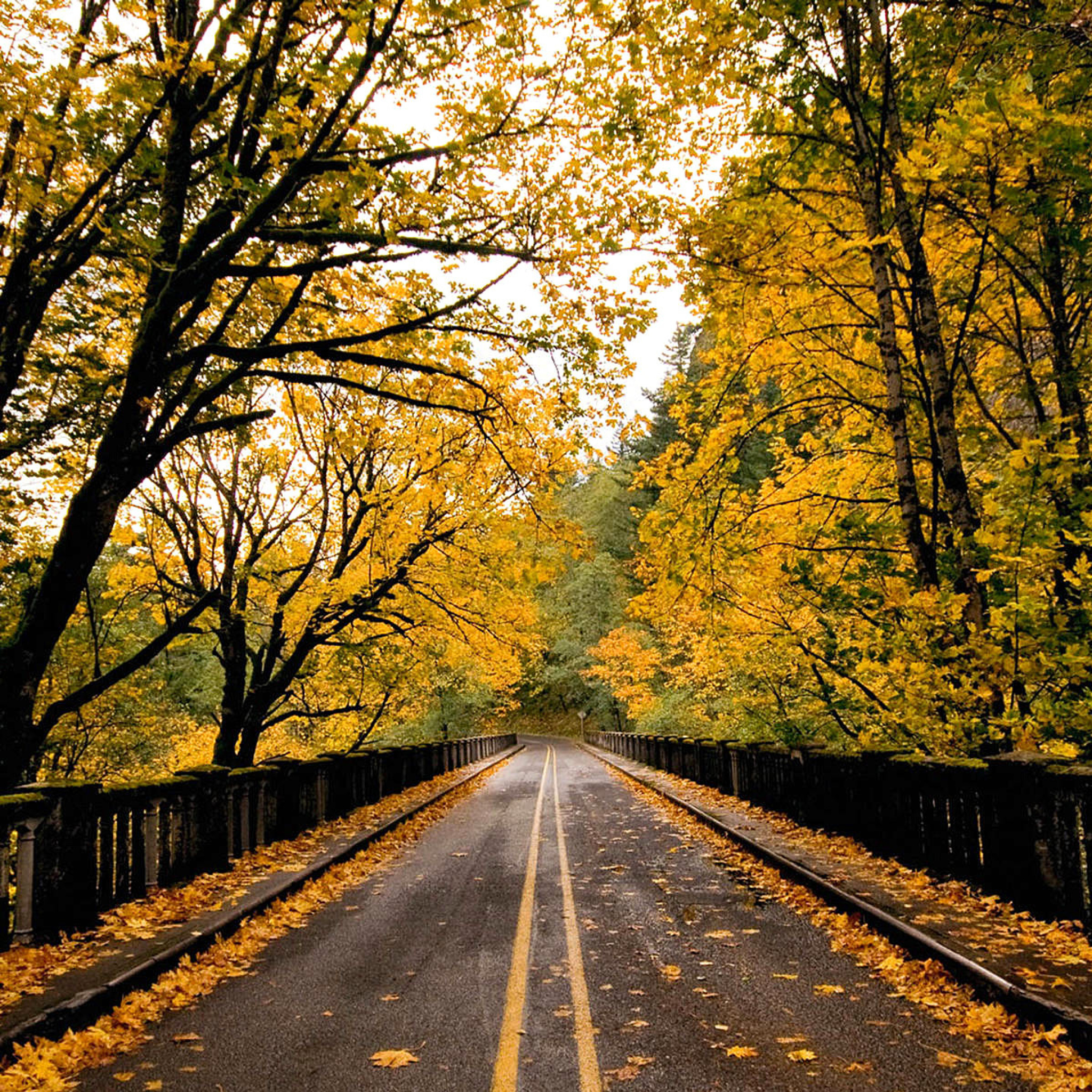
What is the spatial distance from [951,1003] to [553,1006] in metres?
2.52

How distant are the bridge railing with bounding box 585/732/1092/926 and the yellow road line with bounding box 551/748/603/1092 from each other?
3.73 m

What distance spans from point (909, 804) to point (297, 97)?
9.91m

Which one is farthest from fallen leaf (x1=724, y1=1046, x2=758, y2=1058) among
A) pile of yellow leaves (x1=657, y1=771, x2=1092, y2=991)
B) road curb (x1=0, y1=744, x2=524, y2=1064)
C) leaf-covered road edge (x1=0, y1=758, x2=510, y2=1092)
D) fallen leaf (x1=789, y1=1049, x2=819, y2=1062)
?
road curb (x1=0, y1=744, x2=524, y2=1064)

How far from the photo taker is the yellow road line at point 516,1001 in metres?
4.11

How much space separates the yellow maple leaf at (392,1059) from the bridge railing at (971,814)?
4.97 m

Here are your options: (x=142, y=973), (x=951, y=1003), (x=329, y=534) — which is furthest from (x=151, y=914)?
(x=329, y=534)

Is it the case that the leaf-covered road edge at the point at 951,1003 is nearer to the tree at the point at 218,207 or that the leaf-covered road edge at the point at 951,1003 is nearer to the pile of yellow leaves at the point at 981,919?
the pile of yellow leaves at the point at 981,919

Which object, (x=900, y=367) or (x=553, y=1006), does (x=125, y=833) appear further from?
(x=900, y=367)

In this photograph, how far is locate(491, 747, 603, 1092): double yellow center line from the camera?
410 centimetres

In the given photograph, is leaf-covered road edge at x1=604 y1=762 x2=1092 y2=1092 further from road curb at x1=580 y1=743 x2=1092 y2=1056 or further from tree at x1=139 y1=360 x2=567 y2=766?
tree at x1=139 y1=360 x2=567 y2=766

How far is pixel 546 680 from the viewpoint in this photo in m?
72.0

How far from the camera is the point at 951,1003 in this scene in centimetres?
498

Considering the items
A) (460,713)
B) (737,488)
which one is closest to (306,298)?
(737,488)

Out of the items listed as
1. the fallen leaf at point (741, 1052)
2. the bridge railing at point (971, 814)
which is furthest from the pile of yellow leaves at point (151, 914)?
the bridge railing at point (971, 814)
